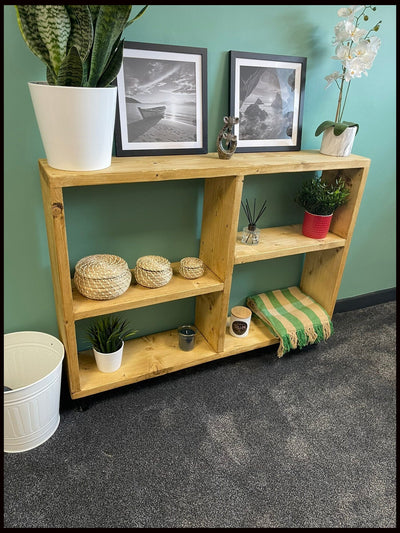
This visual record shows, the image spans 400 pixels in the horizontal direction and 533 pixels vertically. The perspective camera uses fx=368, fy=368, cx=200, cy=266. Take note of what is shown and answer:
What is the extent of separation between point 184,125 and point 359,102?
86cm

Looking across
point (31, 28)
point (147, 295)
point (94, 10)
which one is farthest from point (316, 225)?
point (31, 28)

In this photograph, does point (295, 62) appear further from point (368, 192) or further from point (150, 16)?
point (368, 192)

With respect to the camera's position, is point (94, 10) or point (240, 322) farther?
point (240, 322)

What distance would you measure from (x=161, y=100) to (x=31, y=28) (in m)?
0.46

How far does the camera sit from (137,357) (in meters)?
1.56

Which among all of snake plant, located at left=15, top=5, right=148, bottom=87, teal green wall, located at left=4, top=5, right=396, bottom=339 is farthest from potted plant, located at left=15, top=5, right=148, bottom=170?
teal green wall, located at left=4, top=5, right=396, bottom=339

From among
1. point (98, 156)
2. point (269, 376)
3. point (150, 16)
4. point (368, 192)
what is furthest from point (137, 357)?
point (368, 192)

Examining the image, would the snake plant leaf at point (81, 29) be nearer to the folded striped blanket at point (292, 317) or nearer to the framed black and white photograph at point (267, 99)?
the framed black and white photograph at point (267, 99)

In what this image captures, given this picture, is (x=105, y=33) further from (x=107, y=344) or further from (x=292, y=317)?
(x=292, y=317)

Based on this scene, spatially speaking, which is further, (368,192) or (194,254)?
(368,192)

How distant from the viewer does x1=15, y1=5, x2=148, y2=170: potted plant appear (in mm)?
928

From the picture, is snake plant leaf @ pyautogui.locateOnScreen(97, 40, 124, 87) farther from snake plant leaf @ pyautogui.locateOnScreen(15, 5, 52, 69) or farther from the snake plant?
snake plant leaf @ pyautogui.locateOnScreen(15, 5, 52, 69)

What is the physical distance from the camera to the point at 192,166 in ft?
3.96

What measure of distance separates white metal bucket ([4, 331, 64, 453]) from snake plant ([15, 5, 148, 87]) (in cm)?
90
